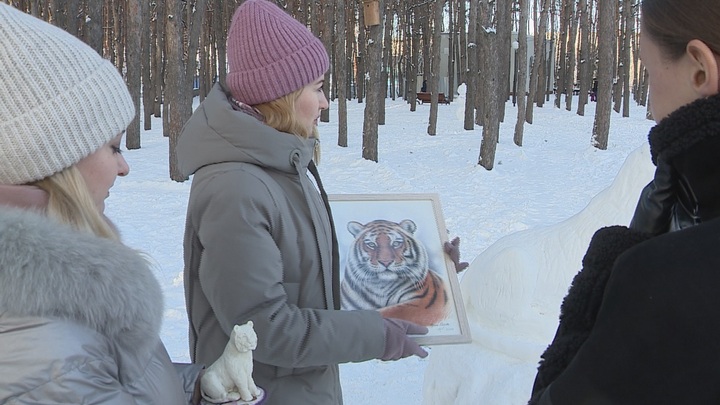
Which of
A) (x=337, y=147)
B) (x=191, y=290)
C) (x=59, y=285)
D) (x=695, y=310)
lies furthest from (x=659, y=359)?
(x=337, y=147)

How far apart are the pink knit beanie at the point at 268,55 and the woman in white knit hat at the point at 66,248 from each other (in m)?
0.58

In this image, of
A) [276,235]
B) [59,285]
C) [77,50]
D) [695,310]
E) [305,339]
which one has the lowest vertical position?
[305,339]

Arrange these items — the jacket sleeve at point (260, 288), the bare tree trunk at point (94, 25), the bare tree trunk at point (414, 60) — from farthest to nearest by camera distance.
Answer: the bare tree trunk at point (414, 60), the bare tree trunk at point (94, 25), the jacket sleeve at point (260, 288)

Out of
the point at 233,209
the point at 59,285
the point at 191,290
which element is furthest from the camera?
the point at 191,290

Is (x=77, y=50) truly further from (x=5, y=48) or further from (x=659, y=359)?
(x=659, y=359)

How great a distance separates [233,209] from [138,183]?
9498 mm

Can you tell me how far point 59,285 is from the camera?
1.01 metres

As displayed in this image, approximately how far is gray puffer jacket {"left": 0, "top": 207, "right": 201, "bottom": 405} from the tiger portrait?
0.87 meters

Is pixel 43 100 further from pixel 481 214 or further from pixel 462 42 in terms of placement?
pixel 462 42

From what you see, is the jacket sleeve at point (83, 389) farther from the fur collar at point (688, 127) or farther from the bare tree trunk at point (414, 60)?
the bare tree trunk at point (414, 60)

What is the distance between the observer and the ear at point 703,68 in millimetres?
867

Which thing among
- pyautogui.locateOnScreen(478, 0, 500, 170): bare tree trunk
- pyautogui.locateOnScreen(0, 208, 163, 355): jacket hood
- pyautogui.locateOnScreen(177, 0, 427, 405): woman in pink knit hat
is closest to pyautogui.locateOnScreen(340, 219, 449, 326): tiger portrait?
pyautogui.locateOnScreen(177, 0, 427, 405): woman in pink knit hat

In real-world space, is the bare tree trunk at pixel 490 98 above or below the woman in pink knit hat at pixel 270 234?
below

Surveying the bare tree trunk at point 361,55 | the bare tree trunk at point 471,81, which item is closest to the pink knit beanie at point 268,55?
the bare tree trunk at point 471,81
